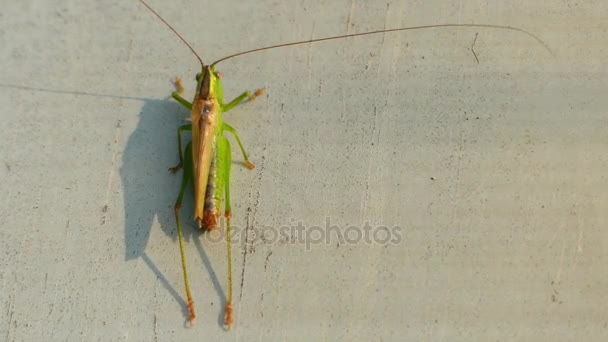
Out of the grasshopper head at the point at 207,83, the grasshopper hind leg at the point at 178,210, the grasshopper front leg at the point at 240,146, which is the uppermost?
the grasshopper head at the point at 207,83

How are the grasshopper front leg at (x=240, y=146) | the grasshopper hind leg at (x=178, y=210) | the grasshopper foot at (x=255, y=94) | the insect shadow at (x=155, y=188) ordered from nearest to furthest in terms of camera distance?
the grasshopper hind leg at (x=178, y=210) → the insect shadow at (x=155, y=188) → the grasshopper front leg at (x=240, y=146) → the grasshopper foot at (x=255, y=94)

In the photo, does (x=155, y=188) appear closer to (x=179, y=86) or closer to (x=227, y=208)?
(x=227, y=208)

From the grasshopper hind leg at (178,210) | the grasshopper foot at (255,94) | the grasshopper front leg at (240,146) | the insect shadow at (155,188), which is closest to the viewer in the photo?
the grasshopper hind leg at (178,210)

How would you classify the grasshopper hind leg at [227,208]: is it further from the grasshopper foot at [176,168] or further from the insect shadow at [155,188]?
the grasshopper foot at [176,168]

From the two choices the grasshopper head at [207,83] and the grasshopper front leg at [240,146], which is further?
the grasshopper front leg at [240,146]

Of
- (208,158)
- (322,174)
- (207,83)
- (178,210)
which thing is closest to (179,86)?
(207,83)

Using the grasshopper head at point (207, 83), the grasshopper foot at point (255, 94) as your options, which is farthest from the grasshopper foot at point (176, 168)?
the grasshopper foot at point (255, 94)

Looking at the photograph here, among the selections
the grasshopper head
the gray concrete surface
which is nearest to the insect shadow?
the gray concrete surface
